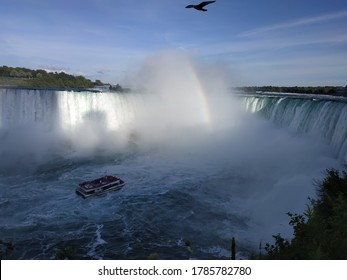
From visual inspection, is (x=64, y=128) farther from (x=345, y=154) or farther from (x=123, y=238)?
(x=345, y=154)

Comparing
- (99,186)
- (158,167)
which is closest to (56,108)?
A: (158,167)

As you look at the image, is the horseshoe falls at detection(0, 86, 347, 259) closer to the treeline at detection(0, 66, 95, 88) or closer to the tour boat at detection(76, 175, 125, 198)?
the tour boat at detection(76, 175, 125, 198)

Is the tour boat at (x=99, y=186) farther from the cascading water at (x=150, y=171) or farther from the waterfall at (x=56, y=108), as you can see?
the waterfall at (x=56, y=108)

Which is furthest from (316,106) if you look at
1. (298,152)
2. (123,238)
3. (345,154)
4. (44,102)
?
(44,102)

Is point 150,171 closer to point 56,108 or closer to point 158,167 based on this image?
point 158,167

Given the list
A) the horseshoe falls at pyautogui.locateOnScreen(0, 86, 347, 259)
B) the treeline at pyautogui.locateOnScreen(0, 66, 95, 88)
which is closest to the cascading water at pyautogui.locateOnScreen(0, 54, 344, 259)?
the horseshoe falls at pyautogui.locateOnScreen(0, 86, 347, 259)
